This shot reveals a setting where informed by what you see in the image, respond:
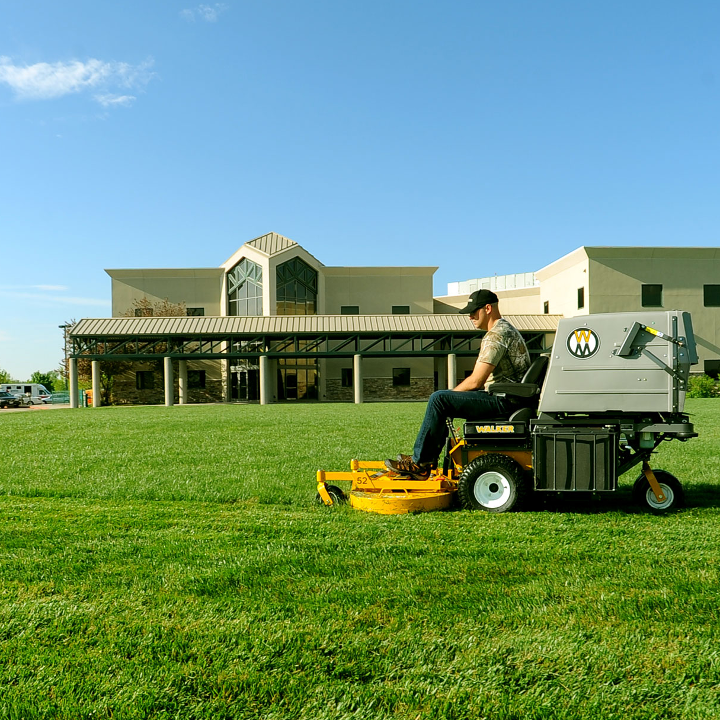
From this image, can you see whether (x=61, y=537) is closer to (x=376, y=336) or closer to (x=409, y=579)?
(x=409, y=579)

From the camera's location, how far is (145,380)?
48688 millimetres

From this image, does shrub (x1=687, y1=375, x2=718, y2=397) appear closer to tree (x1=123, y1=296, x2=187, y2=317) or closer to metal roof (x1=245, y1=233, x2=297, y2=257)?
metal roof (x1=245, y1=233, x2=297, y2=257)

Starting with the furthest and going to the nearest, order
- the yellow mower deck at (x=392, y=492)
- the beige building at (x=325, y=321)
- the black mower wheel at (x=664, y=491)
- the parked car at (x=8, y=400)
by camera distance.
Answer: the parked car at (x=8, y=400)
the beige building at (x=325, y=321)
the black mower wheel at (x=664, y=491)
the yellow mower deck at (x=392, y=492)

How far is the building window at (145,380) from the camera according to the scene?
48594 mm

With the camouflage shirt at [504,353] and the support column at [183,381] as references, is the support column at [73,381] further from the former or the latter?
the camouflage shirt at [504,353]

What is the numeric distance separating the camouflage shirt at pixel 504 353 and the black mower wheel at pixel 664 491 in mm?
1589

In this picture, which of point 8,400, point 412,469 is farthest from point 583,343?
point 8,400

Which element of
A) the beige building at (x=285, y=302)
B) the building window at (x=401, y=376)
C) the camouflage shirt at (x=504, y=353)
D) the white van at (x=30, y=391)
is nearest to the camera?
the camouflage shirt at (x=504, y=353)

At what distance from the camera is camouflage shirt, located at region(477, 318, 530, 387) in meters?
6.80

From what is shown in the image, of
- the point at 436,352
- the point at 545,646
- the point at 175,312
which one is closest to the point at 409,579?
the point at 545,646

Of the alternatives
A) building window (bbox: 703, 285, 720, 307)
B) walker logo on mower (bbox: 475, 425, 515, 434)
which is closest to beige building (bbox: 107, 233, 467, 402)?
building window (bbox: 703, 285, 720, 307)

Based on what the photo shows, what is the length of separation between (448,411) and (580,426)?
123 centimetres

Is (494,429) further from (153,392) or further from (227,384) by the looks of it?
(153,392)

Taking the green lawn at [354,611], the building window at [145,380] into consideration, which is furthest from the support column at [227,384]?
the green lawn at [354,611]
